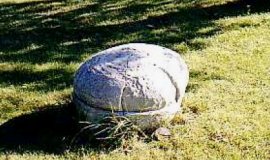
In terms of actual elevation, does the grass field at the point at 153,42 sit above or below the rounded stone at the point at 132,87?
below

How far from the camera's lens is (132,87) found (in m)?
6.27

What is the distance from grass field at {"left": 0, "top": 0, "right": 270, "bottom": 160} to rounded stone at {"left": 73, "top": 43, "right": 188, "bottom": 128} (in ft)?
1.08

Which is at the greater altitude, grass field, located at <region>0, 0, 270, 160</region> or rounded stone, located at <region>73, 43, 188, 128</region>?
rounded stone, located at <region>73, 43, 188, 128</region>

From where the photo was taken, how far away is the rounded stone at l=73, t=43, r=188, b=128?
20.6ft

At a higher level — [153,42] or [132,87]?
[132,87]

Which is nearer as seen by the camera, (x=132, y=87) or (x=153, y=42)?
(x=132, y=87)

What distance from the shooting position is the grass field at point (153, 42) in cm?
635

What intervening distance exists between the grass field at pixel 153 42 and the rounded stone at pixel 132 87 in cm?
33

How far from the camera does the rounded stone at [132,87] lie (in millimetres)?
6289

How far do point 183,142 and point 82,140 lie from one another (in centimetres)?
111

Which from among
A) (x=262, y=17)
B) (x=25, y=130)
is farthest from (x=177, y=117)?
(x=262, y=17)

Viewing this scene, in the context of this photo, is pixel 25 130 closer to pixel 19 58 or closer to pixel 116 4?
pixel 19 58

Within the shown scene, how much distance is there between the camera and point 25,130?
6.87m

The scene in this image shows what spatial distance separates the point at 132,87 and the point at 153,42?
347 centimetres
